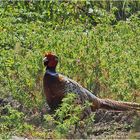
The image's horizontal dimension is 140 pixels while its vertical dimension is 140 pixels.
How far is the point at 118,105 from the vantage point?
21.0 ft

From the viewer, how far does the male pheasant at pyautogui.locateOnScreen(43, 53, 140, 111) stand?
619 centimetres

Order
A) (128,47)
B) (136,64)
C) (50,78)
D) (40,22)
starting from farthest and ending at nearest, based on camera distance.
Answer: (40,22) → (128,47) → (136,64) → (50,78)

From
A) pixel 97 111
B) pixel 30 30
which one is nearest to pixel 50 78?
pixel 97 111

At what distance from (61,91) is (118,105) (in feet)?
2.01

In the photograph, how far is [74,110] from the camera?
17.6 ft

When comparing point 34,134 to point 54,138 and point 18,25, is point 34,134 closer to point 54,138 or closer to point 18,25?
point 54,138

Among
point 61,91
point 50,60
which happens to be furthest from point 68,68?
point 61,91

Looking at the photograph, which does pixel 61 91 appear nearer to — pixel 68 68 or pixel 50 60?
pixel 50 60

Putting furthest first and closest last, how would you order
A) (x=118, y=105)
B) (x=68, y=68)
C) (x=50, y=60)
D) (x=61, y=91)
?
(x=68, y=68) < (x=50, y=60) < (x=118, y=105) < (x=61, y=91)

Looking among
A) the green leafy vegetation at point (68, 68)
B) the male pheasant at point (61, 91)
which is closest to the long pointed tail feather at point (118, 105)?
the male pheasant at point (61, 91)

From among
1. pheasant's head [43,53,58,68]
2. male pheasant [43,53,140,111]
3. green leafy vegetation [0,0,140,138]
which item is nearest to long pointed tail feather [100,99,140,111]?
male pheasant [43,53,140,111]

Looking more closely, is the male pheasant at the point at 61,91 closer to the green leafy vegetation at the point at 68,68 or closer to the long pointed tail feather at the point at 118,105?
the long pointed tail feather at the point at 118,105

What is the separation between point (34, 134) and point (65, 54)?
1532mm

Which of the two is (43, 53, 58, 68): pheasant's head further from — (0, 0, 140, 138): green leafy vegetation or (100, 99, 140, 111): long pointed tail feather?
(100, 99, 140, 111): long pointed tail feather
